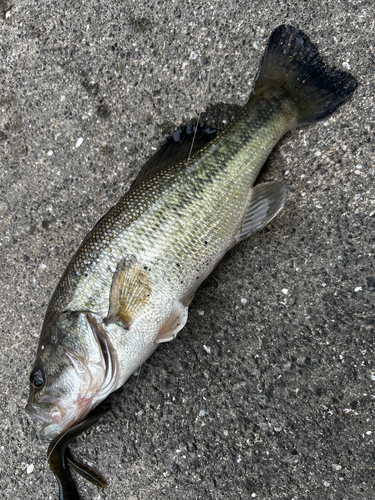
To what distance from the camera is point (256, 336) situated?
2422 millimetres

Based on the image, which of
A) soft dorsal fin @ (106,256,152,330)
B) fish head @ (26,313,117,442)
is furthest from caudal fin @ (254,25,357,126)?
fish head @ (26,313,117,442)

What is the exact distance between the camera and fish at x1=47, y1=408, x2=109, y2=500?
7.73 ft

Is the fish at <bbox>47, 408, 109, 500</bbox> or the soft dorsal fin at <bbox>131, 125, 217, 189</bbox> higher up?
the soft dorsal fin at <bbox>131, 125, 217, 189</bbox>

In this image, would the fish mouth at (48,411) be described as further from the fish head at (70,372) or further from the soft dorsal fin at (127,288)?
the soft dorsal fin at (127,288)

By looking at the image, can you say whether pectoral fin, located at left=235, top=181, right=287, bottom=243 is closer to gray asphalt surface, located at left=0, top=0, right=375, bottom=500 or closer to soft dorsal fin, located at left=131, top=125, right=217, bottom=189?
gray asphalt surface, located at left=0, top=0, right=375, bottom=500

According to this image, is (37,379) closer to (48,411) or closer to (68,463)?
(48,411)

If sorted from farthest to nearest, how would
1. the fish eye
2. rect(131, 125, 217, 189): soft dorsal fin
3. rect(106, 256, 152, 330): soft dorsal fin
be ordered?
rect(131, 125, 217, 189): soft dorsal fin, the fish eye, rect(106, 256, 152, 330): soft dorsal fin

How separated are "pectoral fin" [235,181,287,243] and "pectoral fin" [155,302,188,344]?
0.54m

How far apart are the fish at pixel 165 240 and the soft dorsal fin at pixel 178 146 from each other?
0.30 ft

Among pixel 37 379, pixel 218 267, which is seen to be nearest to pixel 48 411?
pixel 37 379

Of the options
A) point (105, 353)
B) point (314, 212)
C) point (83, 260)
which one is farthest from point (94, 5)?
point (105, 353)

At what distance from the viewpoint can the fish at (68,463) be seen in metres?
2.36

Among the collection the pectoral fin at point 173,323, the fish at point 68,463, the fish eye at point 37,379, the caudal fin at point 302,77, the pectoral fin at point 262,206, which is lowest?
the fish at point 68,463

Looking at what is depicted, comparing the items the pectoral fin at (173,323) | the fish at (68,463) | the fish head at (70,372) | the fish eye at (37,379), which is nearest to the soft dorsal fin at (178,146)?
the pectoral fin at (173,323)
